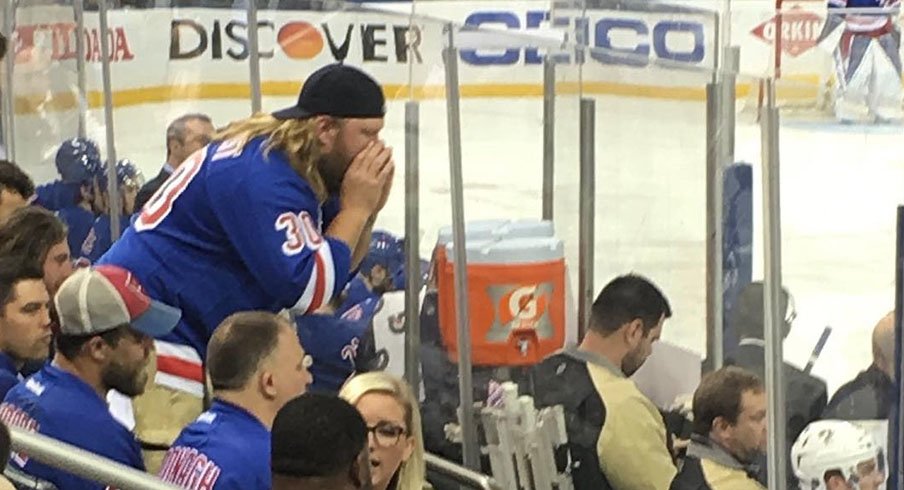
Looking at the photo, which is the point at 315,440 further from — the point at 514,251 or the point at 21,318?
the point at 514,251

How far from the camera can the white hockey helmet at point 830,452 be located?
2428 mm

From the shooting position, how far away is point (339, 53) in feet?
13.8

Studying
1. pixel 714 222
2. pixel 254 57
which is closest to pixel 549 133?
pixel 714 222

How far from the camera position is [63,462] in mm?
2023

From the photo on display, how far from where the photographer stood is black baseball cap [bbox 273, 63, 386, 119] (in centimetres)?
263

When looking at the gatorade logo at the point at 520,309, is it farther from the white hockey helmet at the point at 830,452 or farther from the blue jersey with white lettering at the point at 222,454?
the blue jersey with white lettering at the point at 222,454

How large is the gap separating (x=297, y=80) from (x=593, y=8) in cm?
264

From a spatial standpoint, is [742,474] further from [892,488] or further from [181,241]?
[181,241]

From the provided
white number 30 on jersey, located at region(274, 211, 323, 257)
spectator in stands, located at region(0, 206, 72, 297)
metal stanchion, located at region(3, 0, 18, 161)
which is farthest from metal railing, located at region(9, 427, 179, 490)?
metal stanchion, located at region(3, 0, 18, 161)

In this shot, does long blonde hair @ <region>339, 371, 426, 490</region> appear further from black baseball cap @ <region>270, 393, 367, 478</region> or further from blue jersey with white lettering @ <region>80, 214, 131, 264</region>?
blue jersey with white lettering @ <region>80, 214, 131, 264</region>

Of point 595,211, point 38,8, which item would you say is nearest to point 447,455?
point 595,211

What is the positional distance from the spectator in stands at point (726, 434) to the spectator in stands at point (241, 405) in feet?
2.08

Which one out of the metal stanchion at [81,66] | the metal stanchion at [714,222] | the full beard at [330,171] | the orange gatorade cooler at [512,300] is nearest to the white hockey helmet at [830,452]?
the metal stanchion at [714,222]

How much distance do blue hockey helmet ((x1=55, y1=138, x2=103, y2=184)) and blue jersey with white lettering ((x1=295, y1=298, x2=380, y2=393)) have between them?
156 centimetres
